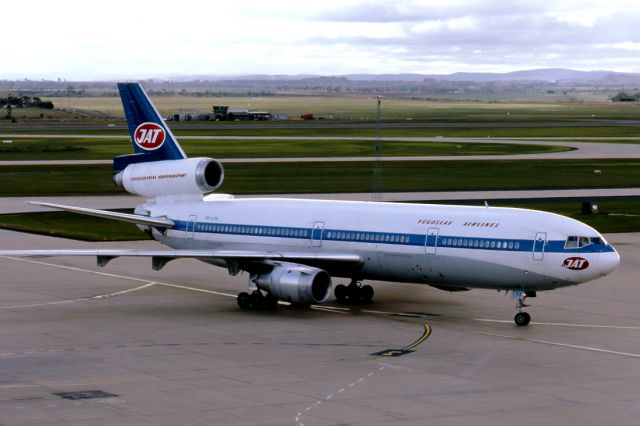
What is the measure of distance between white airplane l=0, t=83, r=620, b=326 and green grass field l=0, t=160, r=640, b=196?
37133mm

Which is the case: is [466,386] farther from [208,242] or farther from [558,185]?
[558,185]

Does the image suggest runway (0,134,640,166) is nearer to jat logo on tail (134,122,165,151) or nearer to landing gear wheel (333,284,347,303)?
jat logo on tail (134,122,165,151)

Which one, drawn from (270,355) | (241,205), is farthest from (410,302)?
(270,355)

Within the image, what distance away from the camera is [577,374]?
113 ft

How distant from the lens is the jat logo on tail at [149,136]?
5144cm

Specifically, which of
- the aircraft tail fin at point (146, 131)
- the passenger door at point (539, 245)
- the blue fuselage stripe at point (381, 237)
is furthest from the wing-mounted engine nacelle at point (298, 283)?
the aircraft tail fin at point (146, 131)

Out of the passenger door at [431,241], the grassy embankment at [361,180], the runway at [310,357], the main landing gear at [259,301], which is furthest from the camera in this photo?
the grassy embankment at [361,180]

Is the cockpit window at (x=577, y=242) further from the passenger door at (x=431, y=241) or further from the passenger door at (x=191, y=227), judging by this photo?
the passenger door at (x=191, y=227)

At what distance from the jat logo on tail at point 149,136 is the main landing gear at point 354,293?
34.3 ft

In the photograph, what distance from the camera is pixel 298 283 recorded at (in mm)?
43344

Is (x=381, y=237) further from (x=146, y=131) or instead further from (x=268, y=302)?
(x=146, y=131)

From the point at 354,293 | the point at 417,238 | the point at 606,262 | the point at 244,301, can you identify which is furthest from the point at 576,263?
the point at 244,301

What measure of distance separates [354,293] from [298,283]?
478 centimetres

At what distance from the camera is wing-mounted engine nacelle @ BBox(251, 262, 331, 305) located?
142 feet
